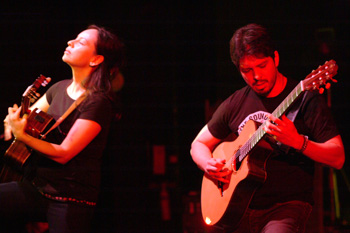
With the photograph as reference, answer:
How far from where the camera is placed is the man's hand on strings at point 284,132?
2139 mm

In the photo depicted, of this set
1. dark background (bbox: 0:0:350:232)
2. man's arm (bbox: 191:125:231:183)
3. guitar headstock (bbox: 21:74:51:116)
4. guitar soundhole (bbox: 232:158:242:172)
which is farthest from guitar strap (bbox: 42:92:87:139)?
dark background (bbox: 0:0:350:232)

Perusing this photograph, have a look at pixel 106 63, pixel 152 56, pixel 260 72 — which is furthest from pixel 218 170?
pixel 152 56

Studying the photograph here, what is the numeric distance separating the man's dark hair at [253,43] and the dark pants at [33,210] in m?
1.29

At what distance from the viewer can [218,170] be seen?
2.68 metres

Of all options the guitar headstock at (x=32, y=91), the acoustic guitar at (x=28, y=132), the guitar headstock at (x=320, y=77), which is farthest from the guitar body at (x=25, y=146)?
the guitar headstock at (x=320, y=77)

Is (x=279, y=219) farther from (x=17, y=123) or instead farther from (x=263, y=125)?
(x=17, y=123)

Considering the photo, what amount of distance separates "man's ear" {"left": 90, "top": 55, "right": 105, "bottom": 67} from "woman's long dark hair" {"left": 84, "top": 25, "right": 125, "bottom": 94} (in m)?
0.02

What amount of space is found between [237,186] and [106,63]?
1.24 meters

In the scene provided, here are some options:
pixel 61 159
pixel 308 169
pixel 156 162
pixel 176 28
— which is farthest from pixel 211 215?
pixel 176 28

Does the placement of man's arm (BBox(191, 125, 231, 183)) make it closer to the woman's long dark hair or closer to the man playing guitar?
the man playing guitar

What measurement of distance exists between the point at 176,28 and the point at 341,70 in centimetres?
168

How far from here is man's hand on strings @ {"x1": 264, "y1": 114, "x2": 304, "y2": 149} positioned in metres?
2.14

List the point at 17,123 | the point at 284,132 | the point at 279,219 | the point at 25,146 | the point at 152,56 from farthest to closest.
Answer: the point at 152,56, the point at 25,146, the point at 17,123, the point at 279,219, the point at 284,132

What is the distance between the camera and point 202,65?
470cm
